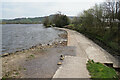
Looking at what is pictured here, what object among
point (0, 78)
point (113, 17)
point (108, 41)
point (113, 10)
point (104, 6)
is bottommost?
point (0, 78)

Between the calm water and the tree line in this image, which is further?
the calm water

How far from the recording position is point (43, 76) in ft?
18.3

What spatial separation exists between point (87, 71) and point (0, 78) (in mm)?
4448

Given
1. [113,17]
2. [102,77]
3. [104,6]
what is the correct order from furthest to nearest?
[104,6]
[113,17]
[102,77]

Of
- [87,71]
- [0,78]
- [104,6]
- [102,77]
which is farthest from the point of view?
[104,6]

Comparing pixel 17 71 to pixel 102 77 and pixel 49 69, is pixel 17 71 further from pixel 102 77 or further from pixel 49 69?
pixel 102 77

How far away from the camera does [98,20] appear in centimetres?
1895

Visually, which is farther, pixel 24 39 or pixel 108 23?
pixel 24 39

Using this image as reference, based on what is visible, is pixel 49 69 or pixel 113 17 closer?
pixel 49 69

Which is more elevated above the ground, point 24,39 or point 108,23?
point 108,23

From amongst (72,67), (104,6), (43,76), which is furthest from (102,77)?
(104,6)

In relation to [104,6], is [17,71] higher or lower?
lower

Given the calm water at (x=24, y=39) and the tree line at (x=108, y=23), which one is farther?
the calm water at (x=24, y=39)

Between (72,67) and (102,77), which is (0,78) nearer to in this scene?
(72,67)
